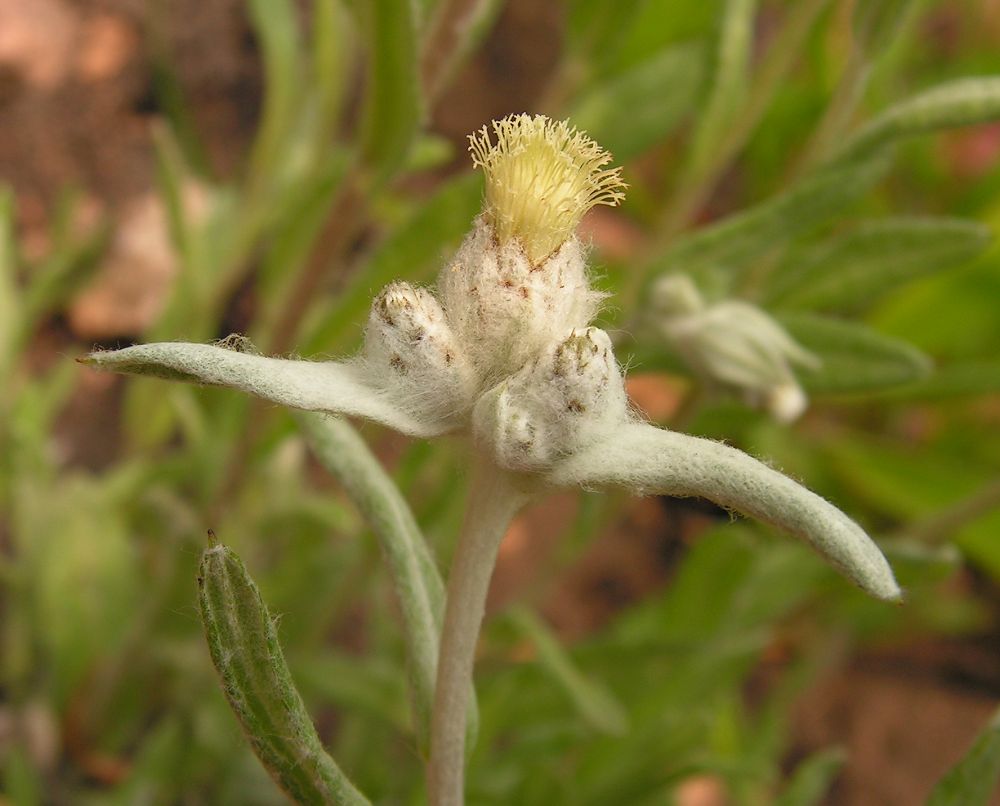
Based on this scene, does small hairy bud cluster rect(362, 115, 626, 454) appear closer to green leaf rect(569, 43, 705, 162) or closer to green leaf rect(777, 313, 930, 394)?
green leaf rect(777, 313, 930, 394)

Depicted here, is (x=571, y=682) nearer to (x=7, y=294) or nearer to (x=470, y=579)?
(x=470, y=579)

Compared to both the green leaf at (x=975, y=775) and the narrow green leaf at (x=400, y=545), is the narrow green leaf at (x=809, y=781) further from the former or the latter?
the narrow green leaf at (x=400, y=545)

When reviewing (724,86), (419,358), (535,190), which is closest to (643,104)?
(724,86)

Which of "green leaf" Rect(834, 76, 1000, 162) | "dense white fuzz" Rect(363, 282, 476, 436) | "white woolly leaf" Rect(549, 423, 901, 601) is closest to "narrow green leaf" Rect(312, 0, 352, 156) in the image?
"green leaf" Rect(834, 76, 1000, 162)

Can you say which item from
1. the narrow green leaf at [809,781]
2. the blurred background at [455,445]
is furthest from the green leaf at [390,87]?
the narrow green leaf at [809,781]

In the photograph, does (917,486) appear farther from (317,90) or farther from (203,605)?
(203,605)

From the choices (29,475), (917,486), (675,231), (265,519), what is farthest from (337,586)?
(917,486)
